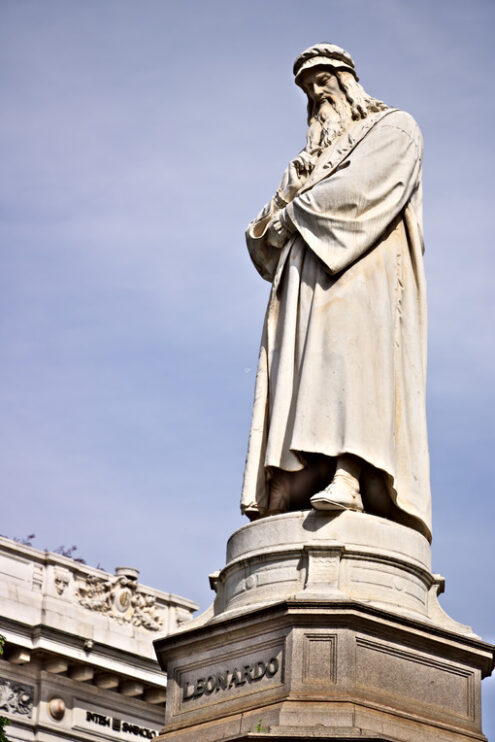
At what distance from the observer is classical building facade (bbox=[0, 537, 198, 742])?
44688 millimetres

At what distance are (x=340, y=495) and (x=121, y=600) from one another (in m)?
37.1

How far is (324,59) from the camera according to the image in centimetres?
1347

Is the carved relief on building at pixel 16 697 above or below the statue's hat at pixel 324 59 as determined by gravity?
above

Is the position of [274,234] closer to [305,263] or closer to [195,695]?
[305,263]

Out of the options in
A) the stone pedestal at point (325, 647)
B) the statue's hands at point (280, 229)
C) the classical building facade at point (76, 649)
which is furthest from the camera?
the classical building facade at point (76, 649)

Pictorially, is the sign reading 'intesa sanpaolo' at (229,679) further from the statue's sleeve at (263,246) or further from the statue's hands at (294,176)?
the statue's hands at (294,176)

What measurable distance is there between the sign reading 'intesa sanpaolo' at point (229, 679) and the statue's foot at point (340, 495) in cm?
112

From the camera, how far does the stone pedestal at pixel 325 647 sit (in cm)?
1066

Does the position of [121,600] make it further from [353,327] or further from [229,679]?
[229,679]

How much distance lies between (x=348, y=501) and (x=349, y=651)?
116cm

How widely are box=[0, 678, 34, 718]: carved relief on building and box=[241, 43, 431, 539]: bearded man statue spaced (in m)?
32.9

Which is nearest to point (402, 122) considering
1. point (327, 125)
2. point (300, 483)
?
point (327, 125)

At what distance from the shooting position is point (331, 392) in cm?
1202

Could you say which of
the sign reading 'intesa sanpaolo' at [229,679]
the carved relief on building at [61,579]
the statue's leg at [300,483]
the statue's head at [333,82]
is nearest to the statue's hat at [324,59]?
the statue's head at [333,82]
